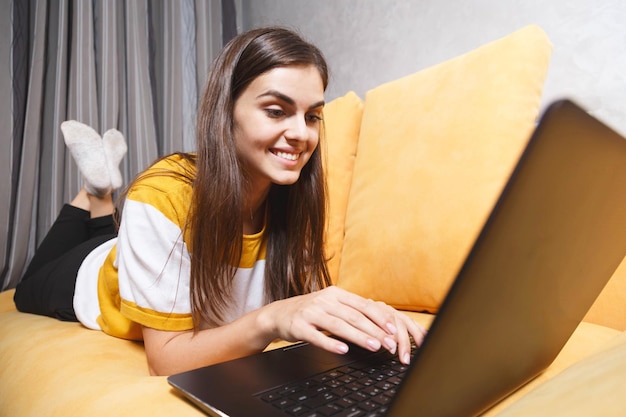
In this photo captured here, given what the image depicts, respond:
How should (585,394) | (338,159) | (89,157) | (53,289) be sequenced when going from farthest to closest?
(89,157) → (338,159) → (53,289) → (585,394)

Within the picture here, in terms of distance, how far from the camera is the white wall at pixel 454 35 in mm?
964

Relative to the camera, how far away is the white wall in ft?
3.16

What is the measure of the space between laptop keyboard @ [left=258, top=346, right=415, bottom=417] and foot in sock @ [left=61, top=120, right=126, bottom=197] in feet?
3.96

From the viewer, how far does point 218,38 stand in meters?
2.09

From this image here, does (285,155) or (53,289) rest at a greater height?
(285,155)

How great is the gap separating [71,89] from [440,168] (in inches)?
55.4

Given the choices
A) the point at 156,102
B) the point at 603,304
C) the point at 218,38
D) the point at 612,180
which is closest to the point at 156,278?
the point at 612,180

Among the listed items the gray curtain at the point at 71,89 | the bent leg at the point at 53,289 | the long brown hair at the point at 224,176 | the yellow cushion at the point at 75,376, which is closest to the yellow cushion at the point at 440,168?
the long brown hair at the point at 224,176

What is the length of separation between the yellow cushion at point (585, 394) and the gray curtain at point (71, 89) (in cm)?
171

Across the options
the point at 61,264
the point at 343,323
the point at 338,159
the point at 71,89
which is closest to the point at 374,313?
the point at 343,323

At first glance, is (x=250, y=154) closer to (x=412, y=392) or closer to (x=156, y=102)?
(x=412, y=392)

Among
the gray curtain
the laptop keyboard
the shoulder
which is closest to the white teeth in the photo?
the shoulder

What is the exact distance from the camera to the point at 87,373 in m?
0.64

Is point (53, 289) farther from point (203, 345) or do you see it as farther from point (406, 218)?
point (406, 218)
